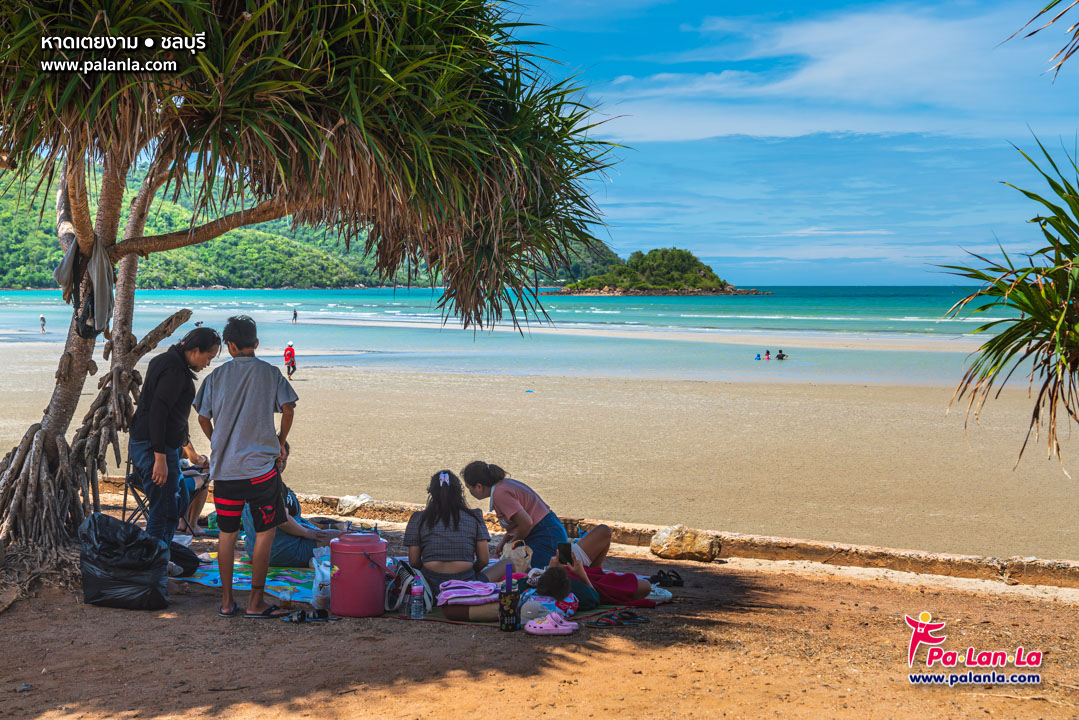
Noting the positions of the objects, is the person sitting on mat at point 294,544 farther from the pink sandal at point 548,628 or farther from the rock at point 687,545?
the rock at point 687,545

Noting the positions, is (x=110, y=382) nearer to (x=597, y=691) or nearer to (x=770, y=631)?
(x=597, y=691)

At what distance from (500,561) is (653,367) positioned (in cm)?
1791

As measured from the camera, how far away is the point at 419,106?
16.4 ft

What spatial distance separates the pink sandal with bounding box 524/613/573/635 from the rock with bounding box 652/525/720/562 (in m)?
1.86

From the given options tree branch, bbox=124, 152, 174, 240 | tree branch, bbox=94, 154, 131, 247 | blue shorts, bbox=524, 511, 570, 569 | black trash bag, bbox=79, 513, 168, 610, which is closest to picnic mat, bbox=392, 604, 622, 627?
blue shorts, bbox=524, 511, 570, 569

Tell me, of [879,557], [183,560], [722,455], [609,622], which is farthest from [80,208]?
[722,455]

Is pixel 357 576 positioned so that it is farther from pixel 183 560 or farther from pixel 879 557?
pixel 879 557

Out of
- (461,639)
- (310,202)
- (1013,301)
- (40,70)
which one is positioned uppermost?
(40,70)

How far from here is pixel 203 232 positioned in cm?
533

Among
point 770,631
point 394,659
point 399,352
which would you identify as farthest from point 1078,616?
point 399,352

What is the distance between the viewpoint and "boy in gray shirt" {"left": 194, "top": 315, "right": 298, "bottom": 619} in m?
4.47

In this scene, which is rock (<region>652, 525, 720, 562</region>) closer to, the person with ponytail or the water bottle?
the person with ponytail

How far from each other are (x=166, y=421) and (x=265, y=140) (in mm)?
1678

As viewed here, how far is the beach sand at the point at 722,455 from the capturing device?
7422 mm
